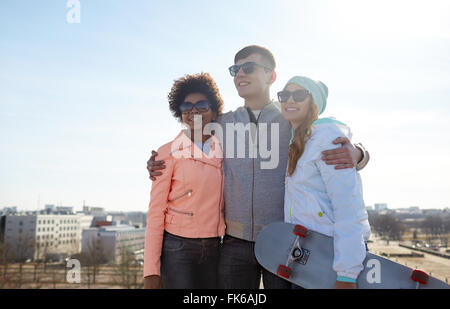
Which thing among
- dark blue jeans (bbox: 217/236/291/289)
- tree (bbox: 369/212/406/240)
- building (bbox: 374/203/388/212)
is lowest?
building (bbox: 374/203/388/212)

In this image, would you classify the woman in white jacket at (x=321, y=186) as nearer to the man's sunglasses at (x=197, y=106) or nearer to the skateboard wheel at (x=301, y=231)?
the skateboard wheel at (x=301, y=231)

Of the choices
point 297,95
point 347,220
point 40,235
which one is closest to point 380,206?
point 40,235

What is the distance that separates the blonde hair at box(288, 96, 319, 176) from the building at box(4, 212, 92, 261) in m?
58.0

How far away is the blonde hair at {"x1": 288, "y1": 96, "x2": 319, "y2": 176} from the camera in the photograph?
2.70 m

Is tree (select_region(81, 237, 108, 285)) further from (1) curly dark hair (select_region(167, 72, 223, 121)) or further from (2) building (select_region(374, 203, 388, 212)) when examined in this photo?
(2) building (select_region(374, 203, 388, 212))

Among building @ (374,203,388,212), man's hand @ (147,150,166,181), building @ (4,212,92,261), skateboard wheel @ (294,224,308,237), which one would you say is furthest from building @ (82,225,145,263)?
building @ (374,203,388,212)

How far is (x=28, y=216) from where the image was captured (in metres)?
65.5

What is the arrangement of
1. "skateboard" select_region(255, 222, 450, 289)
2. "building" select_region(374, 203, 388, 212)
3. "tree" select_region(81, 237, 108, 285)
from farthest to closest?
"building" select_region(374, 203, 388, 212) → "tree" select_region(81, 237, 108, 285) → "skateboard" select_region(255, 222, 450, 289)

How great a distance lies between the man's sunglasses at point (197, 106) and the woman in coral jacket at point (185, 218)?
317 mm

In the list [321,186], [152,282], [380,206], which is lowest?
[380,206]

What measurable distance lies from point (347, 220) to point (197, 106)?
6.19ft

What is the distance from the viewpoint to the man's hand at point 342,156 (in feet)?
7.84

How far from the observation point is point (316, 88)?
109 inches

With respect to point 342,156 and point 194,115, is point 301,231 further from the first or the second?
point 194,115
